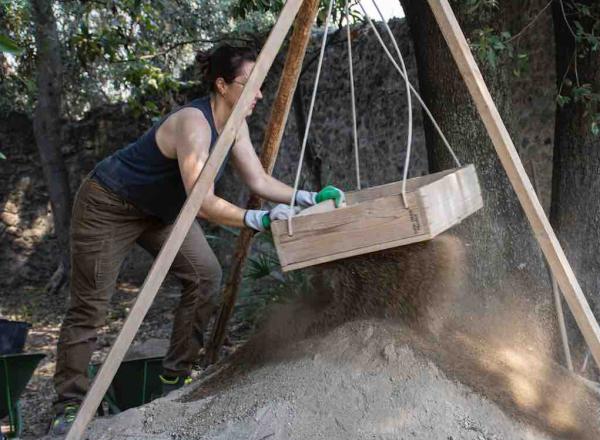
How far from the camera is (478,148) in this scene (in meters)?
3.69

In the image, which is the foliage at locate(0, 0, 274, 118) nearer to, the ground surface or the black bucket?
the black bucket

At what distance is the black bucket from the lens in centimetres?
406

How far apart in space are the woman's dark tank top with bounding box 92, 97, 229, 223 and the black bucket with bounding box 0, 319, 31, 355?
135cm

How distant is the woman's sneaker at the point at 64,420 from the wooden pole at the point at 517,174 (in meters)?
2.08

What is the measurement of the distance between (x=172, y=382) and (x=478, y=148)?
197 cm

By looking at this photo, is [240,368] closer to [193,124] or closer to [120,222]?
[120,222]

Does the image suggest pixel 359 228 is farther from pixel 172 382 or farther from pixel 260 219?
pixel 172 382

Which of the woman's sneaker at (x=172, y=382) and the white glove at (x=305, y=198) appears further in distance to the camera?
the woman's sneaker at (x=172, y=382)

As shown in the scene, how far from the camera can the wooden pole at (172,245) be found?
7.89 ft

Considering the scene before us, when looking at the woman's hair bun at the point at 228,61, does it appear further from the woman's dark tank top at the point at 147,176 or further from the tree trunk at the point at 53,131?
the tree trunk at the point at 53,131

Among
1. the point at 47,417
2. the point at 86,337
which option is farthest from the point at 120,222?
the point at 47,417

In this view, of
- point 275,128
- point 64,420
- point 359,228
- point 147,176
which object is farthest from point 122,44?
point 359,228

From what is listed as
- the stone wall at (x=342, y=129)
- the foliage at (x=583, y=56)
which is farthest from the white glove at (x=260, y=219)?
the stone wall at (x=342, y=129)

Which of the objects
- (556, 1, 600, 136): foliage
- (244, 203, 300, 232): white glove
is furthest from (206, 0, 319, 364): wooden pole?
(556, 1, 600, 136): foliage
